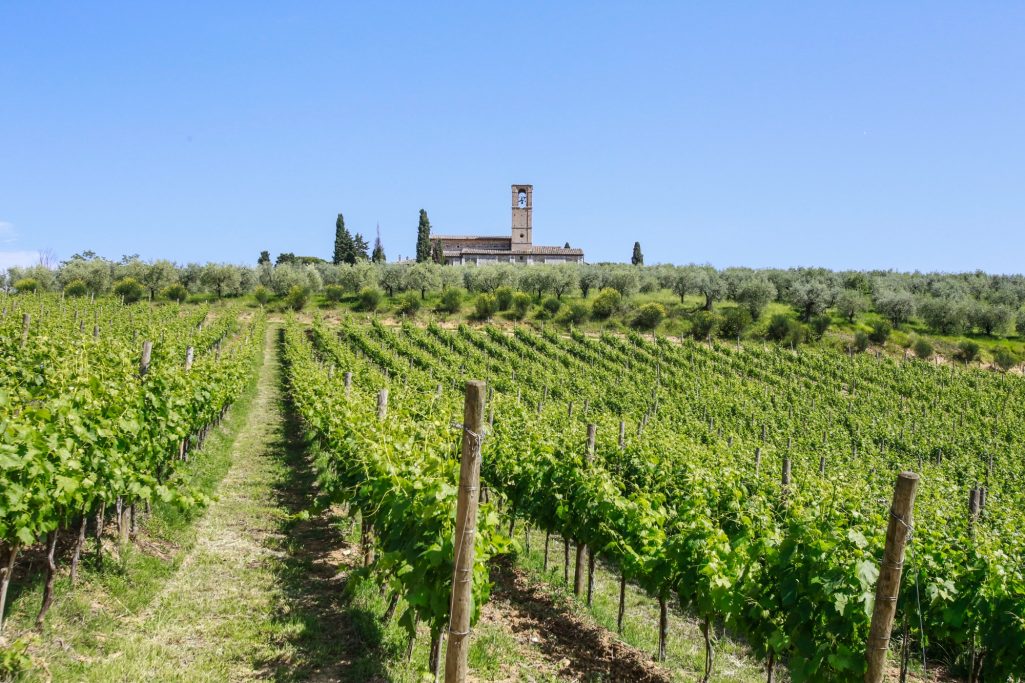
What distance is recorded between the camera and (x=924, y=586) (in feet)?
16.5

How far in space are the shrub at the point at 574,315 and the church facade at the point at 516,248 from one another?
3707 centimetres

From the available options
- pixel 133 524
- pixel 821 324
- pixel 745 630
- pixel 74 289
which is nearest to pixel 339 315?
pixel 74 289

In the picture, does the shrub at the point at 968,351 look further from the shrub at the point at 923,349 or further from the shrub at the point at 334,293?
the shrub at the point at 334,293

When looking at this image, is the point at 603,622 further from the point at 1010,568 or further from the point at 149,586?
the point at 149,586

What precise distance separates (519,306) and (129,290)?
32.3 m

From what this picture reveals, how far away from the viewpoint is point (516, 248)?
87.6 metres

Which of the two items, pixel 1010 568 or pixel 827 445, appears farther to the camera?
pixel 827 445

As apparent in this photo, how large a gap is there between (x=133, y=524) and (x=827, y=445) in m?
18.4

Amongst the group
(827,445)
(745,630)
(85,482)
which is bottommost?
(827,445)

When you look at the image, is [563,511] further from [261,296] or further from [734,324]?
[261,296]

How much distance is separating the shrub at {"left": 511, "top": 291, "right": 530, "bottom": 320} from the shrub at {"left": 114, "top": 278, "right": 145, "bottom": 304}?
102 feet

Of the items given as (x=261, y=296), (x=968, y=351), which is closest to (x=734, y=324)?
(x=968, y=351)

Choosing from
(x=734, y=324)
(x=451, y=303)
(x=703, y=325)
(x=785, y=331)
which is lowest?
(x=785, y=331)

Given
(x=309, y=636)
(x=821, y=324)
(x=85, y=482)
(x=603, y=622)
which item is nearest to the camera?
(x=85, y=482)
